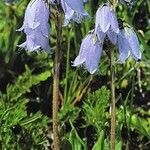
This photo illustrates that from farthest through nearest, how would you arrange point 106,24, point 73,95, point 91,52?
1. point 73,95
2. point 91,52
3. point 106,24

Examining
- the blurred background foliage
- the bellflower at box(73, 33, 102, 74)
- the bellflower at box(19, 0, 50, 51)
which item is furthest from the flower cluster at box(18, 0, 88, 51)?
the blurred background foliage

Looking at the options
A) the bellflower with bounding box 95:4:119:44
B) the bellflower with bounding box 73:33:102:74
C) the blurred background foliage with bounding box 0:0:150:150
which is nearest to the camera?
the bellflower with bounding box 95:4:119:44

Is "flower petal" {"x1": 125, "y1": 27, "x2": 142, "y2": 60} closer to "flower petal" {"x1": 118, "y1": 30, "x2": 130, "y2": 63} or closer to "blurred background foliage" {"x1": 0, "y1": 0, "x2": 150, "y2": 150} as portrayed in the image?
"flower petal" {"x1": 118, "y1": 30, "x2": 130, "y2": 63}

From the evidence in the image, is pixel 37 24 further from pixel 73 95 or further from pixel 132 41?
pixel 73 95

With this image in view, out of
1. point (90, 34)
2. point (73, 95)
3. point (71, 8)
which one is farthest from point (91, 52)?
point (73, 95)

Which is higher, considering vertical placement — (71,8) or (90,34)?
(71,8)

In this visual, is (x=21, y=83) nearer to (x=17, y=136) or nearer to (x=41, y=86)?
(x=41, y=86)

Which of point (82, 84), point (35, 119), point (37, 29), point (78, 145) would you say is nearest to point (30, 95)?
point (82, 84)
